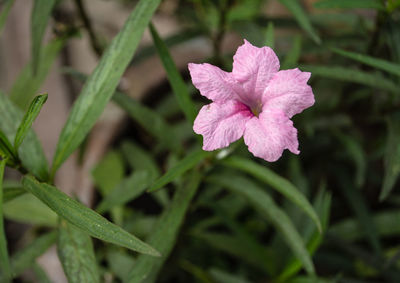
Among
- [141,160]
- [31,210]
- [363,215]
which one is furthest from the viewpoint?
[141,160]

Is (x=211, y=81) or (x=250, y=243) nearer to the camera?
(x=211, y=81)

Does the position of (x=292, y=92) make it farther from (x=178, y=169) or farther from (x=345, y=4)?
(x=345, y=4)

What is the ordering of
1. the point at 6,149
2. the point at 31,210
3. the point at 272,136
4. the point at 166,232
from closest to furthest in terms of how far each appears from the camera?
the point at 272,136 → the point at 6,149 → the point at 166,232 → the point at 31,210

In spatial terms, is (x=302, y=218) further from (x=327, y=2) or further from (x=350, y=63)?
(x=327, y=2)

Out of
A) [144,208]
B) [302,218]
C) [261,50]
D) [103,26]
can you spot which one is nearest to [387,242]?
[302,218]

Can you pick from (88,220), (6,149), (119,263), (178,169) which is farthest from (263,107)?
(119,263)

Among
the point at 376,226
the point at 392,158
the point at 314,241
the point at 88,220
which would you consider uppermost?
the point at 88,220

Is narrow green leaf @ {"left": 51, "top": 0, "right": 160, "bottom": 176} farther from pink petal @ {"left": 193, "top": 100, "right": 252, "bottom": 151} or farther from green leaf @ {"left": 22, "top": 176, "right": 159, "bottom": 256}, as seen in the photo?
pink petal @ {"left": 193, "top": 100, "right": 252, "bottom": 151}
